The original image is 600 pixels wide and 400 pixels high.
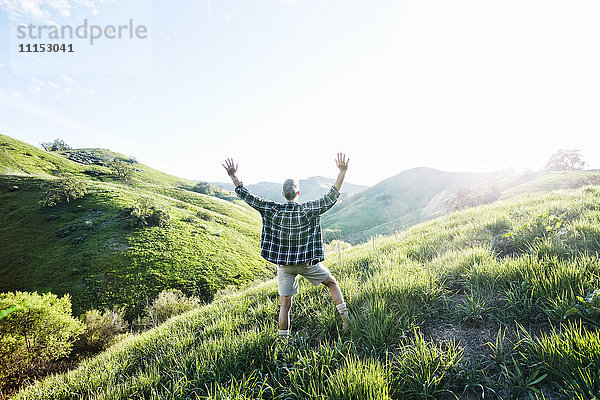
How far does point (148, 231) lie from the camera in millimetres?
53844

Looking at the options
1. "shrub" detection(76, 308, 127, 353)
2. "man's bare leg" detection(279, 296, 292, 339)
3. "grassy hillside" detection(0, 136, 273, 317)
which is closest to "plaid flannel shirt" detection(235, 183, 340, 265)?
"man's bare leg" detection(279, 296, 292, 339)

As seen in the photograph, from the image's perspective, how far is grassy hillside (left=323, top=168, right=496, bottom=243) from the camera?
355 feet

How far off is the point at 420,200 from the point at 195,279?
11530 cm

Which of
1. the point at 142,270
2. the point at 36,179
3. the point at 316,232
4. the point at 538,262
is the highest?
the point at 36,179

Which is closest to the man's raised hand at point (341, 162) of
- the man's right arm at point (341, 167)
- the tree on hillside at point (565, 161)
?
the man's right arm at point (341, 167)

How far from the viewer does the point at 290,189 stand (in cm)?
420

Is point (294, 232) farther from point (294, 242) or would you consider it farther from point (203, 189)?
point (203, 189)

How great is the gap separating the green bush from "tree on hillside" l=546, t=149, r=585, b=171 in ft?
423

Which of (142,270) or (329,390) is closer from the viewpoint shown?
(329,390)

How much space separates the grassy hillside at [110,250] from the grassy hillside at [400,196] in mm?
53548

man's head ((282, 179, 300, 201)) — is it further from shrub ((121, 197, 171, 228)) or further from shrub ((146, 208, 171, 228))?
shrub ((146, 208, 171, 228))

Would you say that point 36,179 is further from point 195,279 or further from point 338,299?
point 338,299

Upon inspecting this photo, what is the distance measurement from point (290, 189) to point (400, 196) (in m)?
140

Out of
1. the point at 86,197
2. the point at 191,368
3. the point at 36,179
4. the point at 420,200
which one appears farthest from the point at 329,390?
the point at 420,200
